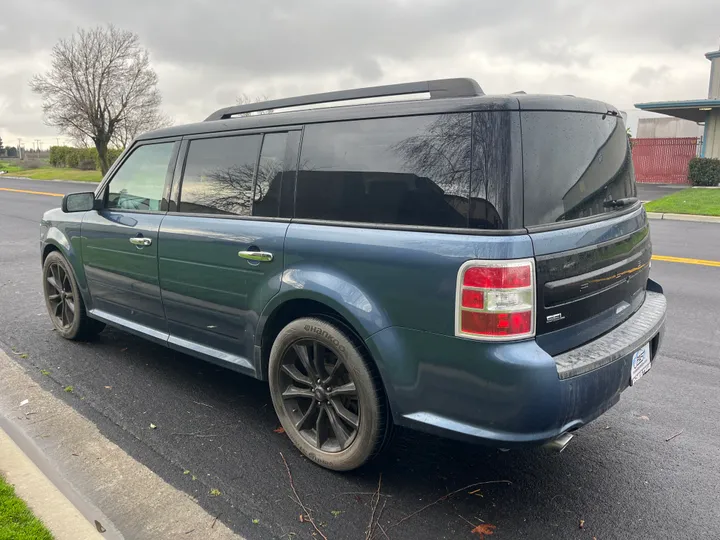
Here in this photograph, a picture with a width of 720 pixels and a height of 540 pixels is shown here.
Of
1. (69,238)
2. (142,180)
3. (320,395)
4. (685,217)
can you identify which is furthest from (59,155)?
(320,395)

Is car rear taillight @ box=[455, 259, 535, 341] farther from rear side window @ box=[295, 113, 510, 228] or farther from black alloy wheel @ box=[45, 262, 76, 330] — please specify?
black alloy wheel @ box=[45, 262, 76, 330]

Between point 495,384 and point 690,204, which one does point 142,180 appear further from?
point 690,204

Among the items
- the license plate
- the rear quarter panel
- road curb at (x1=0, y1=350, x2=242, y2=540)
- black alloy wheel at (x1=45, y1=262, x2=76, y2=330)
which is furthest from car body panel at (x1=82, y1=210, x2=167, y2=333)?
the license plate

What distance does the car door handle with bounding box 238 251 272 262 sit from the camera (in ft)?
10.2

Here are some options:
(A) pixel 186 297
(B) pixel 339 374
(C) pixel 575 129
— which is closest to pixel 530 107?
(C) pixel 575 129

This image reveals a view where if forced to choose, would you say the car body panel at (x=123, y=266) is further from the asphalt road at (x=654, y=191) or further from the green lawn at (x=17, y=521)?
the asphalt road at (x=654, y=191)

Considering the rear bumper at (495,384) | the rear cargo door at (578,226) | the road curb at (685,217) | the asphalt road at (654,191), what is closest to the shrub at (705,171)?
the asphalt road at (654,191)

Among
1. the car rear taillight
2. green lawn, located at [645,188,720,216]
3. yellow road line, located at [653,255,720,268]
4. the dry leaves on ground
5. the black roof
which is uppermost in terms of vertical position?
the black roof

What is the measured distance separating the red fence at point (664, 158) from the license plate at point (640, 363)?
84.3 ft

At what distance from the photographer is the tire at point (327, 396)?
279 centimetres

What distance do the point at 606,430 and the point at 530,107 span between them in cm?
207

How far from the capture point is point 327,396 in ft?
9.89

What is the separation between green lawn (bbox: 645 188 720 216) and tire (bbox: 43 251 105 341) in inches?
580

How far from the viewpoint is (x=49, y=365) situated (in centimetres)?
455
